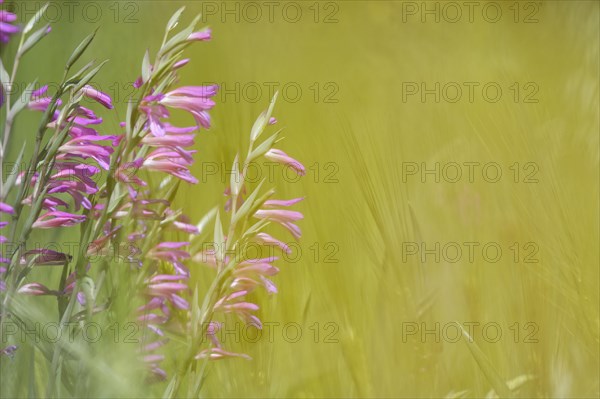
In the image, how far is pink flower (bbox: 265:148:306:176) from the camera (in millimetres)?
446

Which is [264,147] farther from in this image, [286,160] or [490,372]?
[490,372]

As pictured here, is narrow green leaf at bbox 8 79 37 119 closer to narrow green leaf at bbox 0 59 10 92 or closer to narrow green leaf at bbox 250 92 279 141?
narrow green leaf at bbox 0 59 10 92

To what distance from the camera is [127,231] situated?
0.39 metres

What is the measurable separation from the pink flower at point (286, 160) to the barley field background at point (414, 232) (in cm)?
2

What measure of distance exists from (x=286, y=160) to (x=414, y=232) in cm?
9

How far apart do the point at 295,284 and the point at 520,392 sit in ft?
0.50

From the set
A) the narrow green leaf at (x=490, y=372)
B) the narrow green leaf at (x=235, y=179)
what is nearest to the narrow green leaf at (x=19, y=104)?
the narrow green leaf at (x=235, y=179)

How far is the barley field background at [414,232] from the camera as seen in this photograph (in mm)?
429

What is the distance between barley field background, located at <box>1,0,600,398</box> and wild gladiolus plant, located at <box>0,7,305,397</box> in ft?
0.05

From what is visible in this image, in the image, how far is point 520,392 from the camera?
47 cm

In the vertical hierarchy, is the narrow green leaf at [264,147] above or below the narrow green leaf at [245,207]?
above

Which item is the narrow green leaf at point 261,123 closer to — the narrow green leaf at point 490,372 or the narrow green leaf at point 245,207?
the narrow green leaf at point 245,207

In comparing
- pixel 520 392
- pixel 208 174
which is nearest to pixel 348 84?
pixel 208 174

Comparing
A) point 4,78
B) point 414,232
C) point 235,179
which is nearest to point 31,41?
point 4,78
